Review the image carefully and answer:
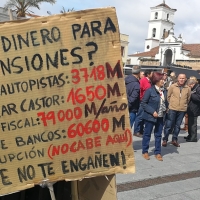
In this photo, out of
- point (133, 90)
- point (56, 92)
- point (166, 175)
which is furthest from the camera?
point (133, 90)

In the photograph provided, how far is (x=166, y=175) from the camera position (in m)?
5.08

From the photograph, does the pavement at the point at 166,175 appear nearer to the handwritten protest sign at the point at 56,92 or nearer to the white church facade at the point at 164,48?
the handwritten protest sign at the point at 56,92

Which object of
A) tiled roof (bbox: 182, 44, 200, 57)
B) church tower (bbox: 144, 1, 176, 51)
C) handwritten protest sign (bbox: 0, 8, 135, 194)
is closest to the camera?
handwritten protest sign (bbox: 0, 8, 135, 194)

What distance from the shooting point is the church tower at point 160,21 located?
9384cm

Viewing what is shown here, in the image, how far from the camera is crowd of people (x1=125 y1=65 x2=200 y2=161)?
567cm

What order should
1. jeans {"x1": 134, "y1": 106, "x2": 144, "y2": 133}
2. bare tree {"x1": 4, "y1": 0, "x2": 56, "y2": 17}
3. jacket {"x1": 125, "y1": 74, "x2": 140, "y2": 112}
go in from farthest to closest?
bare tree {"x1": 4, "y1": 0, "x2": 56, "y2": 17}
jeans {"x1": 134, "y1": 106, "x2": 144, "y2": 133}
jacket {"x1": 125, "y1": 74, "x2": 140, "y2": 112}

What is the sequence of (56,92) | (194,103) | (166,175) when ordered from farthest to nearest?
(194,103), (166,175), (56,92)

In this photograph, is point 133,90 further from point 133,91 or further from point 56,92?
point 56,92

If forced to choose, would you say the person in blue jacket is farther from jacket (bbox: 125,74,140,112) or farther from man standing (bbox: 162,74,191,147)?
man standing (bbox: 162,74,191,147)

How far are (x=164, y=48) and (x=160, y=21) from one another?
67.3 feet

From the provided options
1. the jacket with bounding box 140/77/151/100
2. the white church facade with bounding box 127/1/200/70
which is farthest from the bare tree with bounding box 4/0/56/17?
the white church facade with bounding box 127/1/200/70

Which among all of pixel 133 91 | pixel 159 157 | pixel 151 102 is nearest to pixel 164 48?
pixel 133 91

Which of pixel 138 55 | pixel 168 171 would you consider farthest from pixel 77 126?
pixel 138 55

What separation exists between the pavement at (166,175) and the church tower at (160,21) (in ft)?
286
